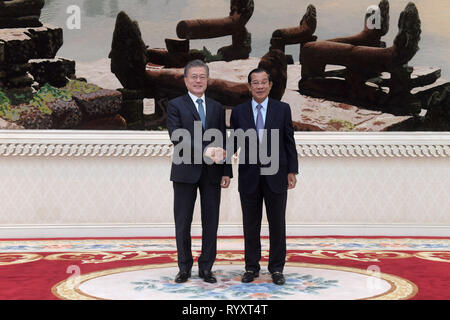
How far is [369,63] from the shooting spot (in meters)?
8.22

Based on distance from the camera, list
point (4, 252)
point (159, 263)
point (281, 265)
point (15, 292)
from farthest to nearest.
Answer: point (4, 252) < point (159, 263) < point (281, 265) < point (15, 292)

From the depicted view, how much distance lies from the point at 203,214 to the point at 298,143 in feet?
9.28

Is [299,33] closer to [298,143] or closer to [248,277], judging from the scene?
[298,143]

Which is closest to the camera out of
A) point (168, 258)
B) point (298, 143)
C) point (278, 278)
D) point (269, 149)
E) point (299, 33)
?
point (278, 278)

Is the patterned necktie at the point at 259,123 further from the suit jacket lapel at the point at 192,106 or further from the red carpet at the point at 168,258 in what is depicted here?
the red carpet at the point at 168,258

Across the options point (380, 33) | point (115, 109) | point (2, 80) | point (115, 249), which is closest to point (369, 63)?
point (380, 33)

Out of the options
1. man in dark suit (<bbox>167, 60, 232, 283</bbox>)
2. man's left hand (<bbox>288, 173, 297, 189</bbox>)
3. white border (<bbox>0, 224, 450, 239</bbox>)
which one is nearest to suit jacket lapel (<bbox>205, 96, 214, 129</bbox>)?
man in dark suit (<bbox>167, 60, 232, 283</bbox>)

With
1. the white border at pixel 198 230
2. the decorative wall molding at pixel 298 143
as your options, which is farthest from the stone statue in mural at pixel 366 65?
the white border at pixel 198 230

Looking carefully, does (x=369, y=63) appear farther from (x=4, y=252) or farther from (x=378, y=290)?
(x=4, y=252)

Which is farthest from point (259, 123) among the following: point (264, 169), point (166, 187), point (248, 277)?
point (166, 187)

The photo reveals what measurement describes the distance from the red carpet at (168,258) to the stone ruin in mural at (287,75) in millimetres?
1417

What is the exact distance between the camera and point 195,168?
17.5ft

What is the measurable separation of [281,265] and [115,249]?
2.28 metres

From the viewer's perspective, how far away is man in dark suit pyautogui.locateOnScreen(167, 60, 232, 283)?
5309mm
